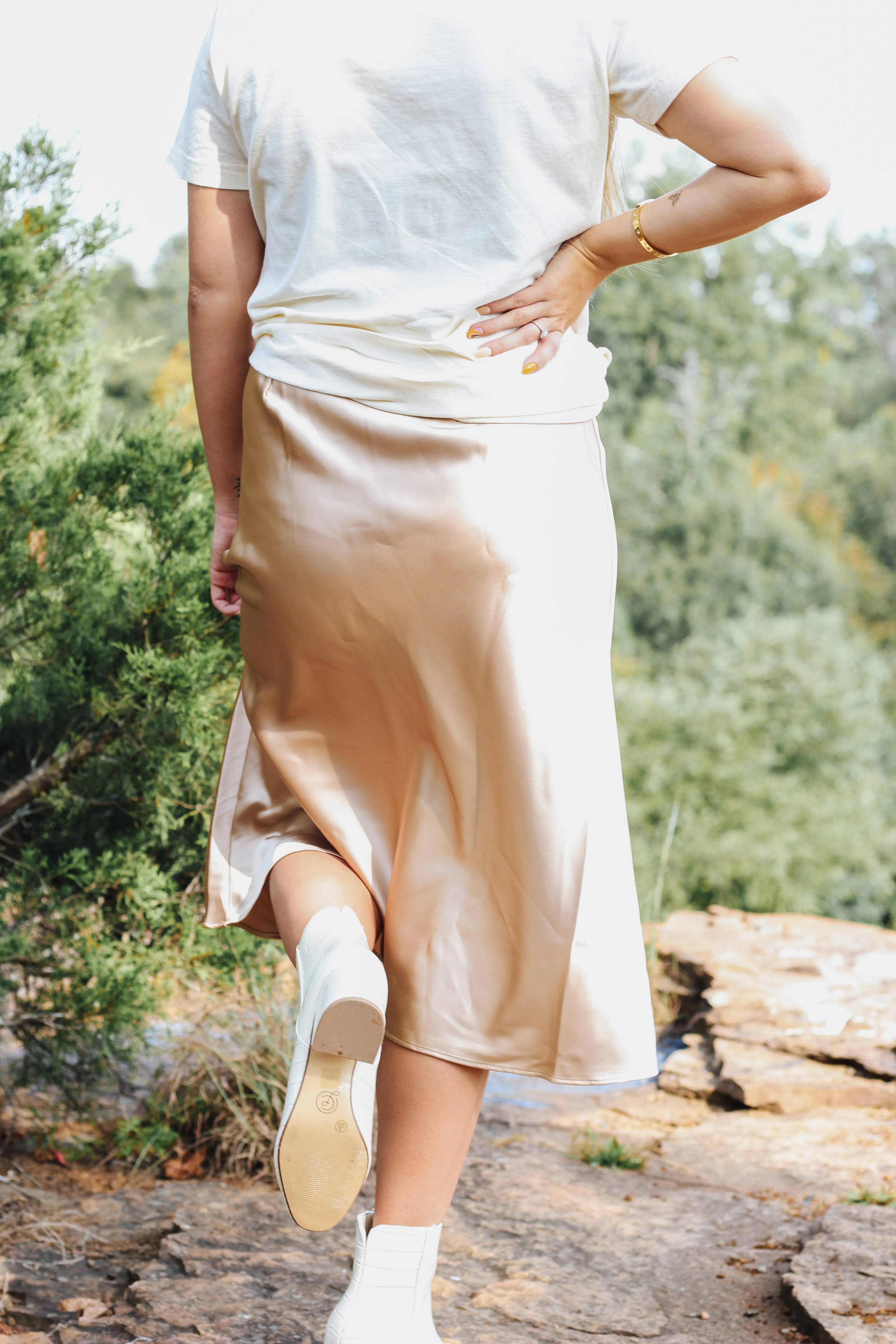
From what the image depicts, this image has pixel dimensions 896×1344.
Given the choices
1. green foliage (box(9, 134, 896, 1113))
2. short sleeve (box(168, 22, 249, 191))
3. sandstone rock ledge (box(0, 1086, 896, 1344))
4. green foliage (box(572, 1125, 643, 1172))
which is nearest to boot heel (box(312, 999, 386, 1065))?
sandstone rock ledge (box(0, 1086, 896, 1344))

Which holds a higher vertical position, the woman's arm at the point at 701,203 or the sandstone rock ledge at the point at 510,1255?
the woman's arm at the point at 701,203

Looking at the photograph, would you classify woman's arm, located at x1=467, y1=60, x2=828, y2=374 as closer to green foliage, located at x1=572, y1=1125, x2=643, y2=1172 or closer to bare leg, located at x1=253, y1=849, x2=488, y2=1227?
bare leg, located at x1=253, y1=849, x2=488, y2=1227

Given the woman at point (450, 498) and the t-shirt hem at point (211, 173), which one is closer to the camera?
the woman at point (450, 498)

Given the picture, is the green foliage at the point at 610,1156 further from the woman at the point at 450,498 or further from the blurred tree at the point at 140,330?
the blurred tree at the point at 140,330

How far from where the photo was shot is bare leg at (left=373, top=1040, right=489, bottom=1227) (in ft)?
4.98

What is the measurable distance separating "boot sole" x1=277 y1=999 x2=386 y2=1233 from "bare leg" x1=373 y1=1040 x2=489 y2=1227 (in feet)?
0.77

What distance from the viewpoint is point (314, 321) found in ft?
4.90

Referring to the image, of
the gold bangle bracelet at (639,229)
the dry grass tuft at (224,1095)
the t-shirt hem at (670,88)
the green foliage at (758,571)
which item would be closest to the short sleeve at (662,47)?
the t-shirt hem at (670,88)

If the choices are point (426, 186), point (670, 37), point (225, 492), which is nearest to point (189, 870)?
point (225, 492)

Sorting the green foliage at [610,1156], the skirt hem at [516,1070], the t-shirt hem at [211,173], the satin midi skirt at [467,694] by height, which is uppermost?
the t-shirt hem at [211,173]

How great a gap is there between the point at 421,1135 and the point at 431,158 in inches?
48.2

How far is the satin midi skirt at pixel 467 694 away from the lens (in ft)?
4.77

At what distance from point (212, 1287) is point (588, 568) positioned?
144cm

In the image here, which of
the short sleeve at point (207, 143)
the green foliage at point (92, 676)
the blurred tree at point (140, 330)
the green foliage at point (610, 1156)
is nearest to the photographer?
the short sleeve at point (207, 143)
